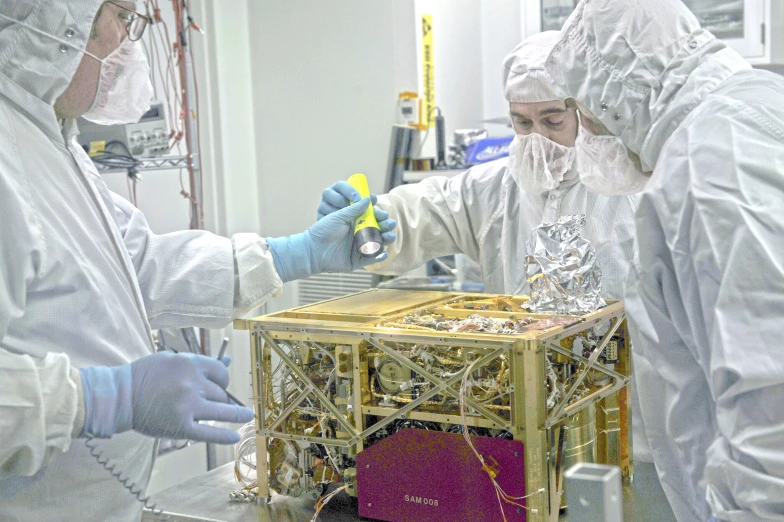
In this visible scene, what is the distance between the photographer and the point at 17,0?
1.02 m

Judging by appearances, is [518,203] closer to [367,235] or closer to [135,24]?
[367,235]

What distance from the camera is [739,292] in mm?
799

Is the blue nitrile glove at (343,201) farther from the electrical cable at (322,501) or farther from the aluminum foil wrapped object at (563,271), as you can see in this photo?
the electrical cable at (322,501)

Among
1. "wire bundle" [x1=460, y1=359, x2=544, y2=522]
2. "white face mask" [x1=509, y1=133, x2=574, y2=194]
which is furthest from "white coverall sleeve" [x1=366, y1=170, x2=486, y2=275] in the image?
"wire bundle" [x1=460, y1=359, x2=544, y2=522]

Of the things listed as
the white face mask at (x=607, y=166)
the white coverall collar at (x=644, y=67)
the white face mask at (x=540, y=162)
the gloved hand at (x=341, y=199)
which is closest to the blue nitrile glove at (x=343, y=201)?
the gloved hand at (x=341, y=199)

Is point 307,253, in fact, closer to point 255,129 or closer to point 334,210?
point 334,210

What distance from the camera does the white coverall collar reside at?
3.28 feet

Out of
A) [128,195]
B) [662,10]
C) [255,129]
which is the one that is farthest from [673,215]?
[128,195]

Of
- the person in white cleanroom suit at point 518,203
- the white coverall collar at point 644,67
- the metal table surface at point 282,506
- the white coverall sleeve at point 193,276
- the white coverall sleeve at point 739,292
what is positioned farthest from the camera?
the person in white cleanroom suit at point 518,203

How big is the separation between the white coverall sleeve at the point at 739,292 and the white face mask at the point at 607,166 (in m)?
0.30

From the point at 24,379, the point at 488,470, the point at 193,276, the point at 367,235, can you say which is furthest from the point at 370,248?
the point at 24,379

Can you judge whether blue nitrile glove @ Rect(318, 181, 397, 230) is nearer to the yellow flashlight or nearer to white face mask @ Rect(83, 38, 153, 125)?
the yellow flashlight

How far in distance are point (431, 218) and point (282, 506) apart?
0.81 m

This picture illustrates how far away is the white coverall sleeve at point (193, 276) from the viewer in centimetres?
137
